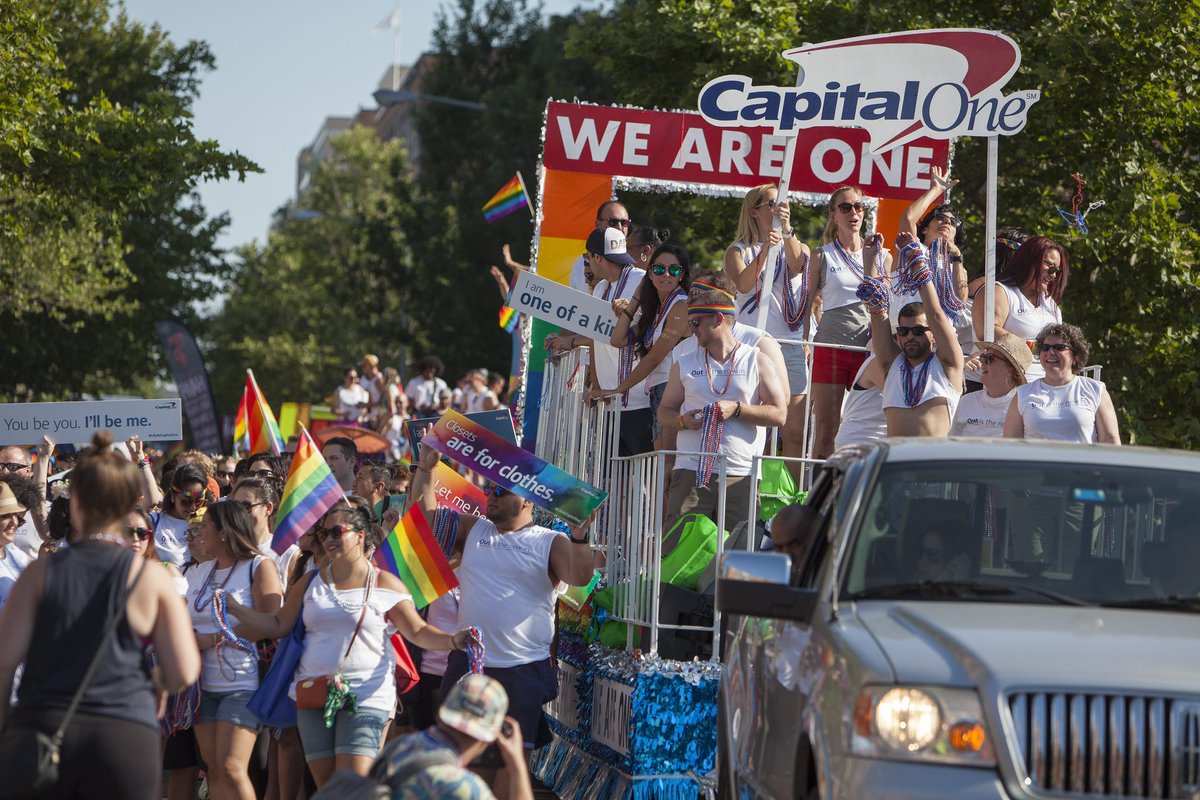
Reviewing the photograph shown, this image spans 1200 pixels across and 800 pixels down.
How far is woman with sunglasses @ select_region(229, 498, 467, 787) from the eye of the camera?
8.32m

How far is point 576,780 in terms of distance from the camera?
1052 centimetres

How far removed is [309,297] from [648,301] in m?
62.7

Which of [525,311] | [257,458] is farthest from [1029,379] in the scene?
[257,458]

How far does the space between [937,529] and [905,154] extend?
37.1 ft

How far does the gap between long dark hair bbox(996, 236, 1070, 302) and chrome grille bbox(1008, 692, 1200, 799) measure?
651 centimetres

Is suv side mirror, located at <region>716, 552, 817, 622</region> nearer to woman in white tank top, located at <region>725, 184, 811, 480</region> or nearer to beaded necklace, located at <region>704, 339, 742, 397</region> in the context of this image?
beaded necklace, located at <region>704, 339, 742, 397</region>

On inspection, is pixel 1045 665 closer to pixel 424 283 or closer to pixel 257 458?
pixel 257 458

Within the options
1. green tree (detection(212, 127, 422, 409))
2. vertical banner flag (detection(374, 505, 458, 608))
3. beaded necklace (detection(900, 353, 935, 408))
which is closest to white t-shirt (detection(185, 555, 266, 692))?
vertical banner flag (detection(374, 505, 458, 608))

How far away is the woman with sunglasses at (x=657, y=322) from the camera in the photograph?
11172mm

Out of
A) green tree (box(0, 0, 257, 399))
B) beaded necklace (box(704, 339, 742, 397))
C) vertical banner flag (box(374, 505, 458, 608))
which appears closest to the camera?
vertical banner flag (box(374, 505, 458, 608))

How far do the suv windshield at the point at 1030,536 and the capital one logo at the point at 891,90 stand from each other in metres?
6.19

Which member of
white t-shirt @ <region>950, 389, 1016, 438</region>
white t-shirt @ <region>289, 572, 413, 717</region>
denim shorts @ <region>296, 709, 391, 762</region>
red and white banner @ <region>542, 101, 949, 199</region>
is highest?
red and white banner @ <region>542, 101, 949, 199</region>

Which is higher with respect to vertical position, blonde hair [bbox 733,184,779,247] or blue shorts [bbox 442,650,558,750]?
blonde hair [bbox 733,184,779,247]

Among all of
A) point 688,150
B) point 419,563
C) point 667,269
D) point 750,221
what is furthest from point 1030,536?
point 688,150
